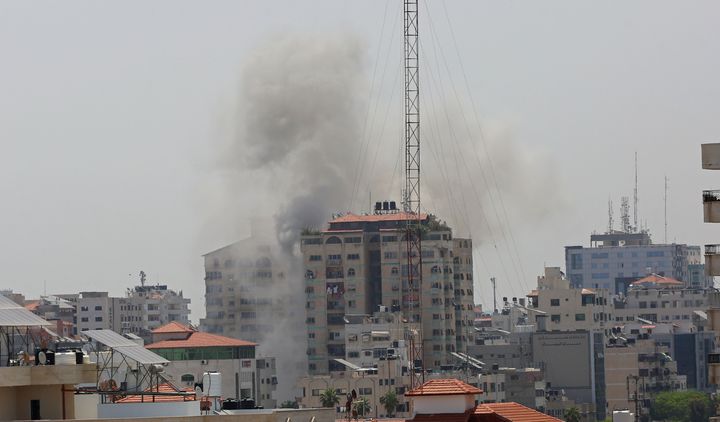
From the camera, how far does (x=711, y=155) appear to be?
53.2m

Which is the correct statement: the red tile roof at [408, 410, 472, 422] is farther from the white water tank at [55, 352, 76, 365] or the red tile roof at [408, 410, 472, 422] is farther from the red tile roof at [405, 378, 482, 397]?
the white water tank at [55, 352, 76, 365]

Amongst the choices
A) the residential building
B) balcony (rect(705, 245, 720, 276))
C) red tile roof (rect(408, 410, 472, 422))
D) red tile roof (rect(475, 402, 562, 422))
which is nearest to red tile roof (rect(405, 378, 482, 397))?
the residential building

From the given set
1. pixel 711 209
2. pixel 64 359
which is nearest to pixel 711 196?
pixel 711 209

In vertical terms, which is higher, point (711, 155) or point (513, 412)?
point (711, 155)

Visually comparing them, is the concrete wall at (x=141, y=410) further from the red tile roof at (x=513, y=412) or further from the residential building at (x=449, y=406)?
the red tile roof at (x=513, y=412)

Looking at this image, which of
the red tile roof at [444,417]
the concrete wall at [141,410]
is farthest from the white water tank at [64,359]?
the red tile roof at [444,417]

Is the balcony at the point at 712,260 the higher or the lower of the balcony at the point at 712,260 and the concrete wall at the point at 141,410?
the higher

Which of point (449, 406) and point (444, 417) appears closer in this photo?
point (444, 417)

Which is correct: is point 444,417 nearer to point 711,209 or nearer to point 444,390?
point 444,390

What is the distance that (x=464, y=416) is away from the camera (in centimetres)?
5781

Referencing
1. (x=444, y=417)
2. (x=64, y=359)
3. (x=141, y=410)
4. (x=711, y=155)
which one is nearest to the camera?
(x=64, y=359)

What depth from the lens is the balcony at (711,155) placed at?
5316 centimetres

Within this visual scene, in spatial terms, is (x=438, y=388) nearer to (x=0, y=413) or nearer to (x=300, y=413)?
(x=0, y=413)

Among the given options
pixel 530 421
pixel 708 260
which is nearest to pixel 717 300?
pixel 708 260
